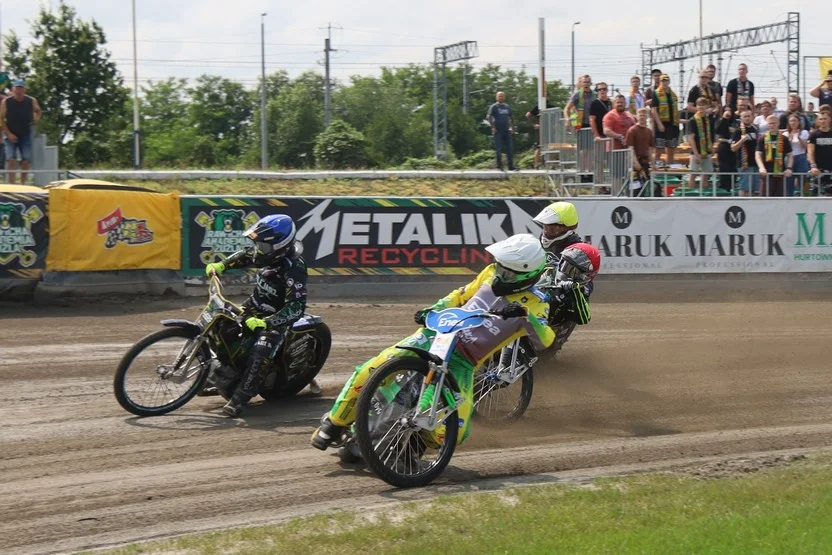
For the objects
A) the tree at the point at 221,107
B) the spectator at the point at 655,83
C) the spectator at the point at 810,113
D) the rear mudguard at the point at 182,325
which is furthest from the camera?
the tree at the point at 221,107

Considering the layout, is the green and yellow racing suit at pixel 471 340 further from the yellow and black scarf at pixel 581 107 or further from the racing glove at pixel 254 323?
the yellow and black scarf at pixel 581 107

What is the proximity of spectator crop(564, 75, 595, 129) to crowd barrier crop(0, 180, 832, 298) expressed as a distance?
3784 mm

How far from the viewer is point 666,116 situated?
20656mm

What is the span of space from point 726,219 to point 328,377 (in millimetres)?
10325

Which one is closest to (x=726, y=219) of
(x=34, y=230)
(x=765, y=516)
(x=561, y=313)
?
(x=561, y=313)

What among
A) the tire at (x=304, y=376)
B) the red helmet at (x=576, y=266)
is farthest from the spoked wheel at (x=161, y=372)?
the red helmet at (x=576, y=266)

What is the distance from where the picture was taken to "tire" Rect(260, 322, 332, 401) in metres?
9.63

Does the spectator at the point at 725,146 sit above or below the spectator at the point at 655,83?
below

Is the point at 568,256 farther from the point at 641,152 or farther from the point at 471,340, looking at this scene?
the point at 641,152

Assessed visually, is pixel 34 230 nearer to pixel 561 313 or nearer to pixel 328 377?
pixel 328 377

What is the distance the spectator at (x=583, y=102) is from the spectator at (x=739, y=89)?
284cm

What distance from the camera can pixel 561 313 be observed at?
34.3 ft

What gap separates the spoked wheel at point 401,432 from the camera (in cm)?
698

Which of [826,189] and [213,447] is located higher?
[826,189]
